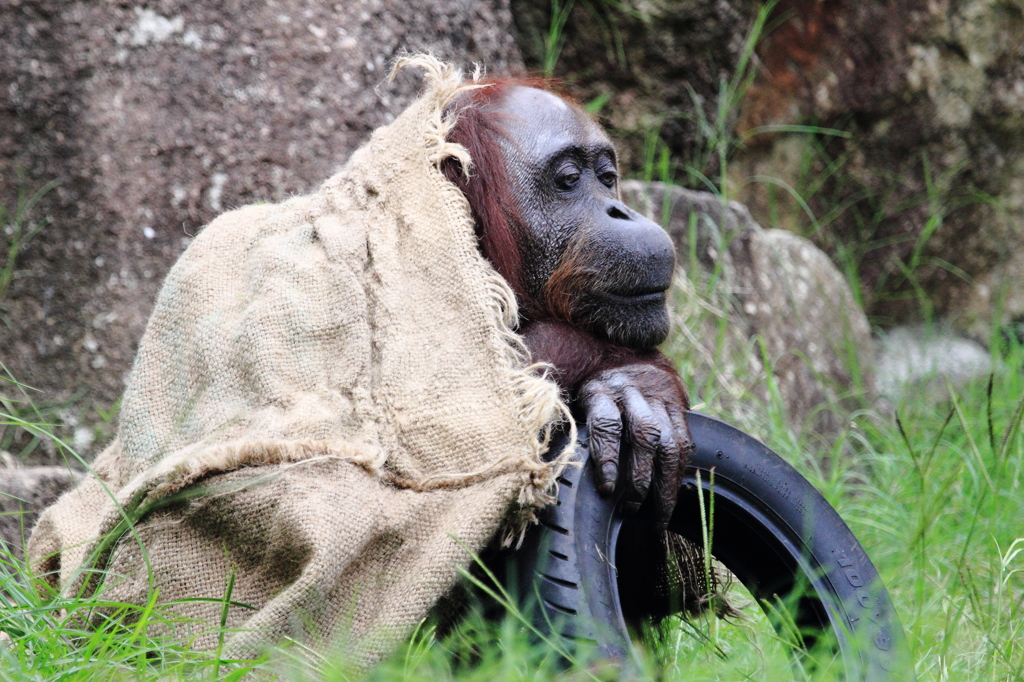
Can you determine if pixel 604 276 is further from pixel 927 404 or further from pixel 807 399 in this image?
pixel 927 404

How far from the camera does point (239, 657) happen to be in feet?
4.56

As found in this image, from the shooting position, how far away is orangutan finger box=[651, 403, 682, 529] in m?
1.52

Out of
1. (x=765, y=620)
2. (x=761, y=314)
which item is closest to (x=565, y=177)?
(x=765, y=620)

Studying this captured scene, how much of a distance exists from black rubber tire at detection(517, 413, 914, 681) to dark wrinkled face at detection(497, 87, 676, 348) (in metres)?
0.24

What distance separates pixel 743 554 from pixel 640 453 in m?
0.30

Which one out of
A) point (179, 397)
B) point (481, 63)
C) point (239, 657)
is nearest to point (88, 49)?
point (481, 63)

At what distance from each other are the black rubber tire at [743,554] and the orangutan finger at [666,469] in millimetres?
64

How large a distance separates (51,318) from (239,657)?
150 cm

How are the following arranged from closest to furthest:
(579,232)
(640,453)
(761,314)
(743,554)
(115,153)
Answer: (640,453) < (743,554) < (579,232) < (115,153) < (761,314)

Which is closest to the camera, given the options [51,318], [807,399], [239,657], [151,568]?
[239,657]

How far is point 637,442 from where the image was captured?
1515 millimetres

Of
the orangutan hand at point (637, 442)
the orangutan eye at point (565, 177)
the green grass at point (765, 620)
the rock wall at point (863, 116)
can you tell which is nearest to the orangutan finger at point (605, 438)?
the orangutan hand at point (637, 442)

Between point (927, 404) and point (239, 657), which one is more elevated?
point (239, 657)

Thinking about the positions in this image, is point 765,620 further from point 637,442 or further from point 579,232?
point 579,232
